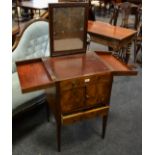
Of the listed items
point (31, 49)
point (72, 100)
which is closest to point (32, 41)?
point (31, 49)

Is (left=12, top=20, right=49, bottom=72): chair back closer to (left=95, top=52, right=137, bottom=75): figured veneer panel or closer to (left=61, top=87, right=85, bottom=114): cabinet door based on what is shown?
(left=95, top=52, right=137, bottom=75): figured veneer panel

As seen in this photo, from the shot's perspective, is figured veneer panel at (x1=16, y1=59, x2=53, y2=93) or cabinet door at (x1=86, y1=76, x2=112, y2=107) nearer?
figured veneer panel at (x1=16, y1=59, x2=53, y2=93)

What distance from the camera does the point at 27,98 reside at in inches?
68.1

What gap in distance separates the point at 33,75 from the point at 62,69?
0.20m

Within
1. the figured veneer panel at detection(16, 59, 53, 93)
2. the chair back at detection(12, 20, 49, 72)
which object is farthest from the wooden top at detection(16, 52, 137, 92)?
the chair back at detection(12, 20, 49, 72)

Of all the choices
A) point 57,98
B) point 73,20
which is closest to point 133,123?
point 57,98

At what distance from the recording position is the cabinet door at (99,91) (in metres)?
1.43

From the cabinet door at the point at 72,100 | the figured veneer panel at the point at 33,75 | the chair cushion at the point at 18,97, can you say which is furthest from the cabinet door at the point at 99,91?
the chair cushion at the point at 18,97

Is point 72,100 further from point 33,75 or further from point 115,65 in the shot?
point 115,65

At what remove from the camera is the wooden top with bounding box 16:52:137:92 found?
4.20 feet

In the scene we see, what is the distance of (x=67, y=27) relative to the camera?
1.47 m
